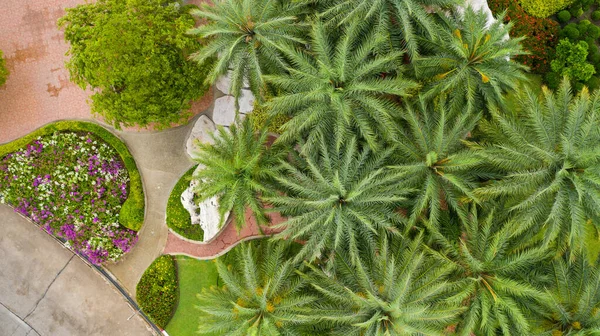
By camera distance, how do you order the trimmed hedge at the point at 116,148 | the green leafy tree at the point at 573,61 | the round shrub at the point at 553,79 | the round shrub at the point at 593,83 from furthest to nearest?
the trimmed hedge at the point at 116,148
the round shrub at the point at 553,79
the round shrub at the point at 593,83
the green leafy tree at the point at 573,61

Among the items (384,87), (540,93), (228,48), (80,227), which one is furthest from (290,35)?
(80,227)

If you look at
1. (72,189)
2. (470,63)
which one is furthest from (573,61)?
(72,189)

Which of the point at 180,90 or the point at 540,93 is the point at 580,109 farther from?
the point at 180,90

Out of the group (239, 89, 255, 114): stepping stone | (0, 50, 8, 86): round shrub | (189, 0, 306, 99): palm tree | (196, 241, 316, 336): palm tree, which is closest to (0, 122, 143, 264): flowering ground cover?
(0, 50, 8, 86): round shrub

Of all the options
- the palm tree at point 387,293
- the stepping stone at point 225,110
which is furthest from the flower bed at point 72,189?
the palm tree at point 387,293

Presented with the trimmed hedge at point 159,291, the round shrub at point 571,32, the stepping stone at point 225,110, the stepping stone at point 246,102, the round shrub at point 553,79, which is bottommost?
the trimmed hedge at point 159,291

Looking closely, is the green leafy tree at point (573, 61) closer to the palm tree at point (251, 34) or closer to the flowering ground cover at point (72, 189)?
the palm tree at point (251, 34)

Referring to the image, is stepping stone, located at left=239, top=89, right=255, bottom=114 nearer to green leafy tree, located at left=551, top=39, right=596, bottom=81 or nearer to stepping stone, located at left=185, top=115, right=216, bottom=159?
stepping stone, located at left=185, top=115, right=216, bottom=159
